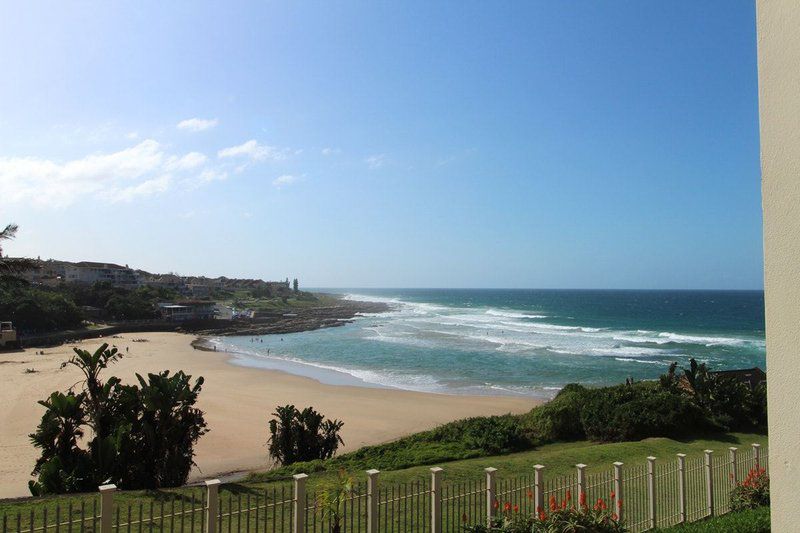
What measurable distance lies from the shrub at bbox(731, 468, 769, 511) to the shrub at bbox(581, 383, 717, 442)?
6.34m

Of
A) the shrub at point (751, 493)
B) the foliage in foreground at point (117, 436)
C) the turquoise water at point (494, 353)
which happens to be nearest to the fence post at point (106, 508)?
the foliage in foreground at point (117, 436)

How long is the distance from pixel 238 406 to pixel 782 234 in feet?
89.2

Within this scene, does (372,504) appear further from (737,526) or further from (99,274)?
(99,274)

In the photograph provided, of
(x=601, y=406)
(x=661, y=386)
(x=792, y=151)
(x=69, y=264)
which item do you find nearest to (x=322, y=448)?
(x=601, y=406)

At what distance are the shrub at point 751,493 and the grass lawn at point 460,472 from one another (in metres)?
2.77

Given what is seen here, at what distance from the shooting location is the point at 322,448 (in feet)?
48.1

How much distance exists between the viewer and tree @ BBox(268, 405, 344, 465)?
14.4 metres

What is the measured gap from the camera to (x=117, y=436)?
1055 centimetres

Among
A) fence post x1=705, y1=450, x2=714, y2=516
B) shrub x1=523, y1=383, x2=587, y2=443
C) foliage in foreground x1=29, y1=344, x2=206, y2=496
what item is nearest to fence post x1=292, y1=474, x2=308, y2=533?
foliage in foreground x1=29, y1=344, x2=206, y2=496

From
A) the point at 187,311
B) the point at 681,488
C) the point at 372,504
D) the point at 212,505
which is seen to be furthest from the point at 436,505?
the point at 187,311

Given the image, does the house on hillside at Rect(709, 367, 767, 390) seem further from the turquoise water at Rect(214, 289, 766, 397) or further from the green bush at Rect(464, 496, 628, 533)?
the green bush at Rect(464, 496, 628, 533)

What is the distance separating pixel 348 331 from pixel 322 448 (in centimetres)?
5715

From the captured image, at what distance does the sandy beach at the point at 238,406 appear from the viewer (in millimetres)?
18438

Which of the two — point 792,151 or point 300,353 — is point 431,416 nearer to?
point 792,151
